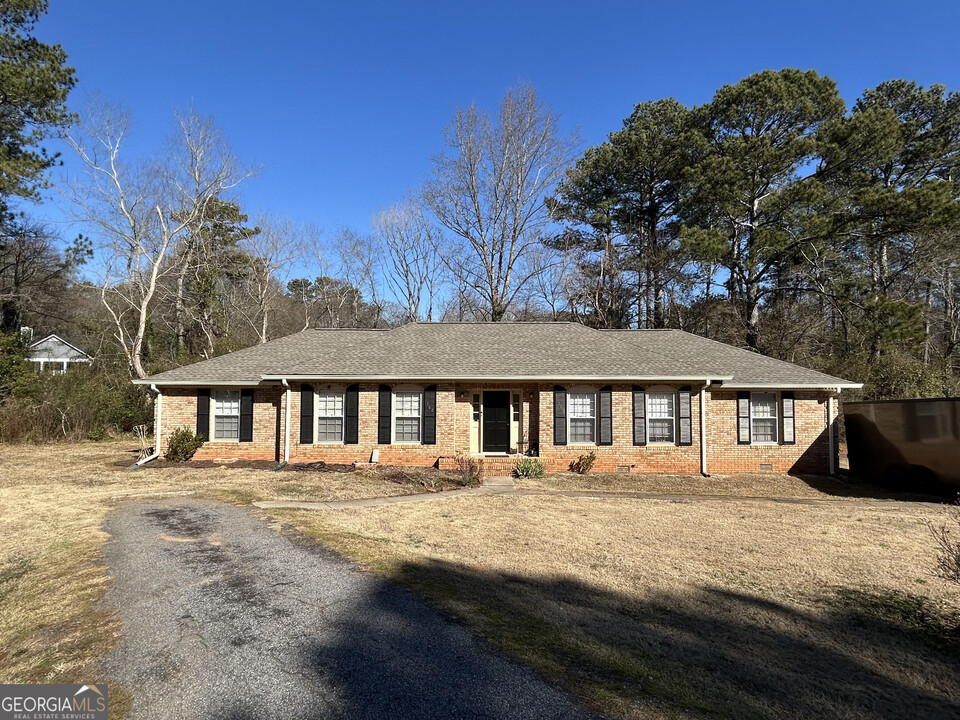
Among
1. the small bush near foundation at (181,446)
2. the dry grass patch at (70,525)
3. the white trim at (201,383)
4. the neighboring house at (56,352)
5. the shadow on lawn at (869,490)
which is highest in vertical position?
the neighboring house at (56,352)

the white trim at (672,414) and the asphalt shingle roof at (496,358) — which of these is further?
the white trim at (672,414)

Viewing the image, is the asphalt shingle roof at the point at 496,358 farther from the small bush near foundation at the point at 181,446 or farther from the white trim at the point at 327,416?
the small bush near foundation at the point at 181,446

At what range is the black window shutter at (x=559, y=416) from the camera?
→ 14344mm

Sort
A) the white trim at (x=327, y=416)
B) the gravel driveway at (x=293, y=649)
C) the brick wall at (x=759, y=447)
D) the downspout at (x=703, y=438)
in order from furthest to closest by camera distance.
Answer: the brick wall at (x=759, y=447) → the white trim at (x=327, y=416) → the downspout at (x=703, y=438) → the gravel driveway at (x=293, y=649)

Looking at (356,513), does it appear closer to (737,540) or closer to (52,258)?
(737,540)

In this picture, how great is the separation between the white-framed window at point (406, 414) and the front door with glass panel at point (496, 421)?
6.42 feet

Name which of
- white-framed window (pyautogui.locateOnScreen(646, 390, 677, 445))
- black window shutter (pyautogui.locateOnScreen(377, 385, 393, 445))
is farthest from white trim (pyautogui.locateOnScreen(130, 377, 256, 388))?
white-framed window (pyautogui.locateOnScreen(646, 390, 677, 445))

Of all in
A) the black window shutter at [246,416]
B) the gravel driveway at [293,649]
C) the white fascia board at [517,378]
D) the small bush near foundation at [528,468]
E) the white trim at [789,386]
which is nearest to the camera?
the gravel driveway at [293,649]

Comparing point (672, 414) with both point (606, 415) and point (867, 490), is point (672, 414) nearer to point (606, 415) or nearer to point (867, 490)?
point (606, 415)

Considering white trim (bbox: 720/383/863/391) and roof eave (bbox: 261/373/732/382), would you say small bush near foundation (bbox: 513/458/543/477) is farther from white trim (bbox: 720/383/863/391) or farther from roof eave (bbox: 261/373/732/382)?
white trim (bbox: 720/383/863/391)

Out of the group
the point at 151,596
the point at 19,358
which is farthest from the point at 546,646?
the point at 19,358

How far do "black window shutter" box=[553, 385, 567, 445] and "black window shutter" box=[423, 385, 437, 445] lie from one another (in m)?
3.26

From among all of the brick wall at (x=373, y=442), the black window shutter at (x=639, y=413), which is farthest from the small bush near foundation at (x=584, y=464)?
the brick wall at (x=373, y=442)

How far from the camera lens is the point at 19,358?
64.5ft
